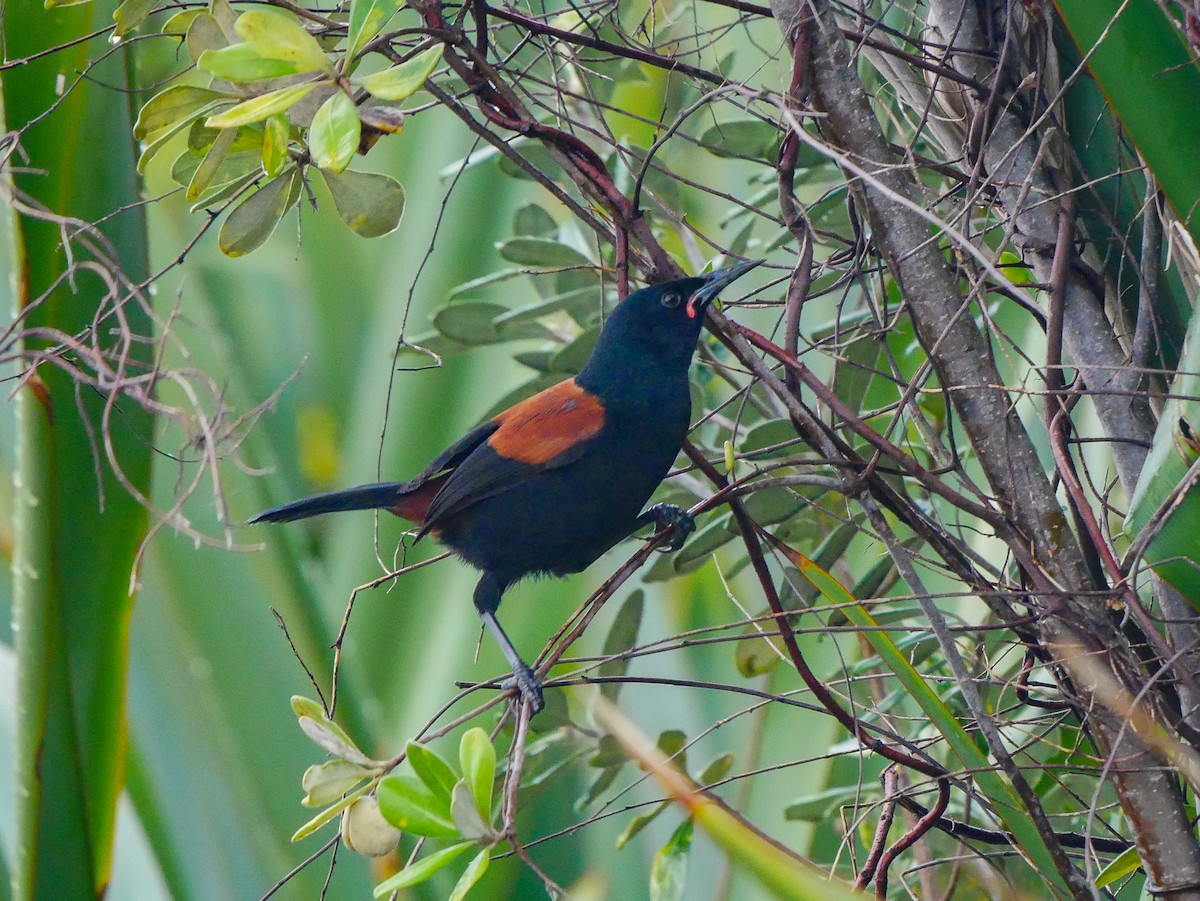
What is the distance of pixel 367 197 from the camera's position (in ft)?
3.85

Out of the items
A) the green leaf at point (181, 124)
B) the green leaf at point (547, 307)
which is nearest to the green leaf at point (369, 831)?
the green leaf at point (181, 124)

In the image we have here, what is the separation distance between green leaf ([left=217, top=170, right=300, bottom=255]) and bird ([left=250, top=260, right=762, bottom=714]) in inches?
23.9

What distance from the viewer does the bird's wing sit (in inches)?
71.8

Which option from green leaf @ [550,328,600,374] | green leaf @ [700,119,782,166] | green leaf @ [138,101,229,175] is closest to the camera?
green leaf @ [138,101,229,175]

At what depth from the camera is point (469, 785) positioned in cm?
87

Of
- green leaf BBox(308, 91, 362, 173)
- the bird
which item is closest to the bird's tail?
the bird

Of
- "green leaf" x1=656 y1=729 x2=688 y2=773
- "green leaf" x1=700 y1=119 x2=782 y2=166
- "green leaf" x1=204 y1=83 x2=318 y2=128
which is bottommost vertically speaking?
"green leaf" x1=656 y1=729 x2=688 y2=773

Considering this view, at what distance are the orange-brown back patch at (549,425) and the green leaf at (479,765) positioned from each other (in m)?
0.99

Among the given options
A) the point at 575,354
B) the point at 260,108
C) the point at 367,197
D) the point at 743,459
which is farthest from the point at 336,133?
the point at 575,354

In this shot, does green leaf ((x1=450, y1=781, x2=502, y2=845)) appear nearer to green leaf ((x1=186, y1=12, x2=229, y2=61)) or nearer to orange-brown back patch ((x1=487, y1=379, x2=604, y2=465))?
green leaf ((x1=186, y1=12, x2=229, y2=61))

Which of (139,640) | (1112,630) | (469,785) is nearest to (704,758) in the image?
(139,640)

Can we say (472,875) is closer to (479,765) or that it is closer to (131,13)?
(479,765)

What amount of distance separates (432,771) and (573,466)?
101 cm

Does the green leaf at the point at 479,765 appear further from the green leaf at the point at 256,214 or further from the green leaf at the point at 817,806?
the green leaf at the point at 817,806
